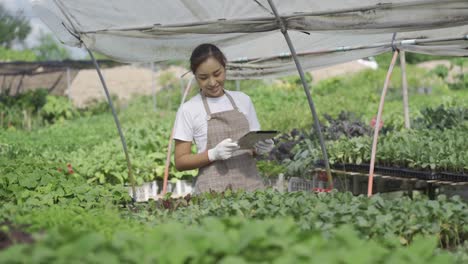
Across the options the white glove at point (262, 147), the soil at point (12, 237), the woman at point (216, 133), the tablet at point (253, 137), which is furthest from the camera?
the white glove at point (262, 147)

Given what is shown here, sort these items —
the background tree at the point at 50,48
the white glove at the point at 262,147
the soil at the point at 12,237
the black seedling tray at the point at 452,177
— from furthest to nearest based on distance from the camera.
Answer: the background tree at the point at 50,48 < the black seedling tray at the point at 452,177 < the white glove at the point at 262,147 < the soil at the point at 12,237

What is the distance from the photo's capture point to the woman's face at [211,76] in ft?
15.3

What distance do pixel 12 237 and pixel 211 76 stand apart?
2.30 meters

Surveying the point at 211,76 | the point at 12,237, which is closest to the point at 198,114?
the point at 211,76

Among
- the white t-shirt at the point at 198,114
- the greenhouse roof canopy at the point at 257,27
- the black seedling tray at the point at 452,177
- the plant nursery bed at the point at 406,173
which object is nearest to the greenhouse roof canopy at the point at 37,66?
the greenhouse roof canopy at the point at 257,27

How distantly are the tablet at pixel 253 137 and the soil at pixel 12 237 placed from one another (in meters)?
2.02

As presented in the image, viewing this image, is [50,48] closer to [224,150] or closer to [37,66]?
[37,66]

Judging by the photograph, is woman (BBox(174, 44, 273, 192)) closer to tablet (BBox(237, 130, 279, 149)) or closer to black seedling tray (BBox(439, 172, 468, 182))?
tablet (BBox(237, 130, 279, 149))

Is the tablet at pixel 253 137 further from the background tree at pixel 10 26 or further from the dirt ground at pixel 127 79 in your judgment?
the dirt ground at pixel 127 79

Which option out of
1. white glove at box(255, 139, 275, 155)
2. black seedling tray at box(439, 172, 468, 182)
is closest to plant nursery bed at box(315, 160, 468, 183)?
black seedling tray at box(439, 172, 468, 182)

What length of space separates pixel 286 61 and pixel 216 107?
7.34ft

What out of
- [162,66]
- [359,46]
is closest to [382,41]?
[359,46]

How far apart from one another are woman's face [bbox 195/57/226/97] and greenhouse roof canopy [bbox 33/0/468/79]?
31 centimetres

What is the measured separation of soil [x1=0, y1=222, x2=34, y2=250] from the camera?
101 inches
